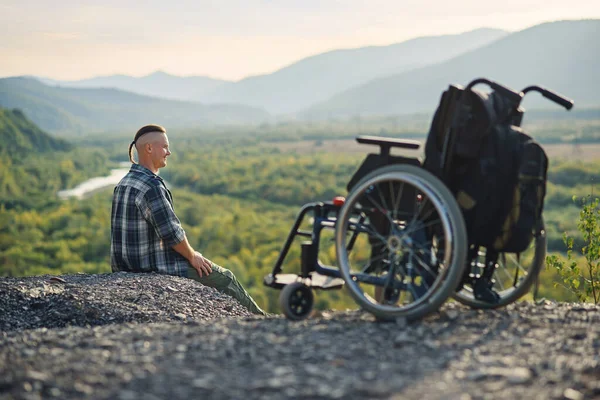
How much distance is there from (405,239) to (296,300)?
1.00 m

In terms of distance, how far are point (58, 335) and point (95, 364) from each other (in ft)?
3.48

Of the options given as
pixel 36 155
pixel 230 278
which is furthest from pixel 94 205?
pixel 230 278

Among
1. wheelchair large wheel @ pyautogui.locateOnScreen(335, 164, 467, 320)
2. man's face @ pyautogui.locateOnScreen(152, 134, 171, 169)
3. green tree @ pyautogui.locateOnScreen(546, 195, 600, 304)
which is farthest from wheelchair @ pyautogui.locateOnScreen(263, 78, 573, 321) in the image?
green tree @ pyautogui.locateOnScreen(546, 195, 600, 304)

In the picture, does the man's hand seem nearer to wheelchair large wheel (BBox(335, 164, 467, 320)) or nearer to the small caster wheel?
the small caster wheel

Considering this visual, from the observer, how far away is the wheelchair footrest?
558 cm

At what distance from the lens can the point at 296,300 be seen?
5.54 meters

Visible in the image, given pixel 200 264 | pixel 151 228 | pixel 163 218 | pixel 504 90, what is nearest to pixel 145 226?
pixel 151 228

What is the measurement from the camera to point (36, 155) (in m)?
156

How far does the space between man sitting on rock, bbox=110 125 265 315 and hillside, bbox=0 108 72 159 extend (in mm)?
147874

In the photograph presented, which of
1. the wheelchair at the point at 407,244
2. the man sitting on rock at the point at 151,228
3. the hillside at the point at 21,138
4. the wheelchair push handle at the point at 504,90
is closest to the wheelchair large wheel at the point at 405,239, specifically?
the wheelchair at the point at 407,244

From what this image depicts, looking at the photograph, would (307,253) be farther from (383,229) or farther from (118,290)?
(118,290)

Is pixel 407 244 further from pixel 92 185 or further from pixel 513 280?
pixel 92 185

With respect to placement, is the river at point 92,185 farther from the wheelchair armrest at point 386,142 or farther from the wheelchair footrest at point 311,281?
the wheelchair armrest at point 386,142

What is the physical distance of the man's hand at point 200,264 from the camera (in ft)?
24.2
